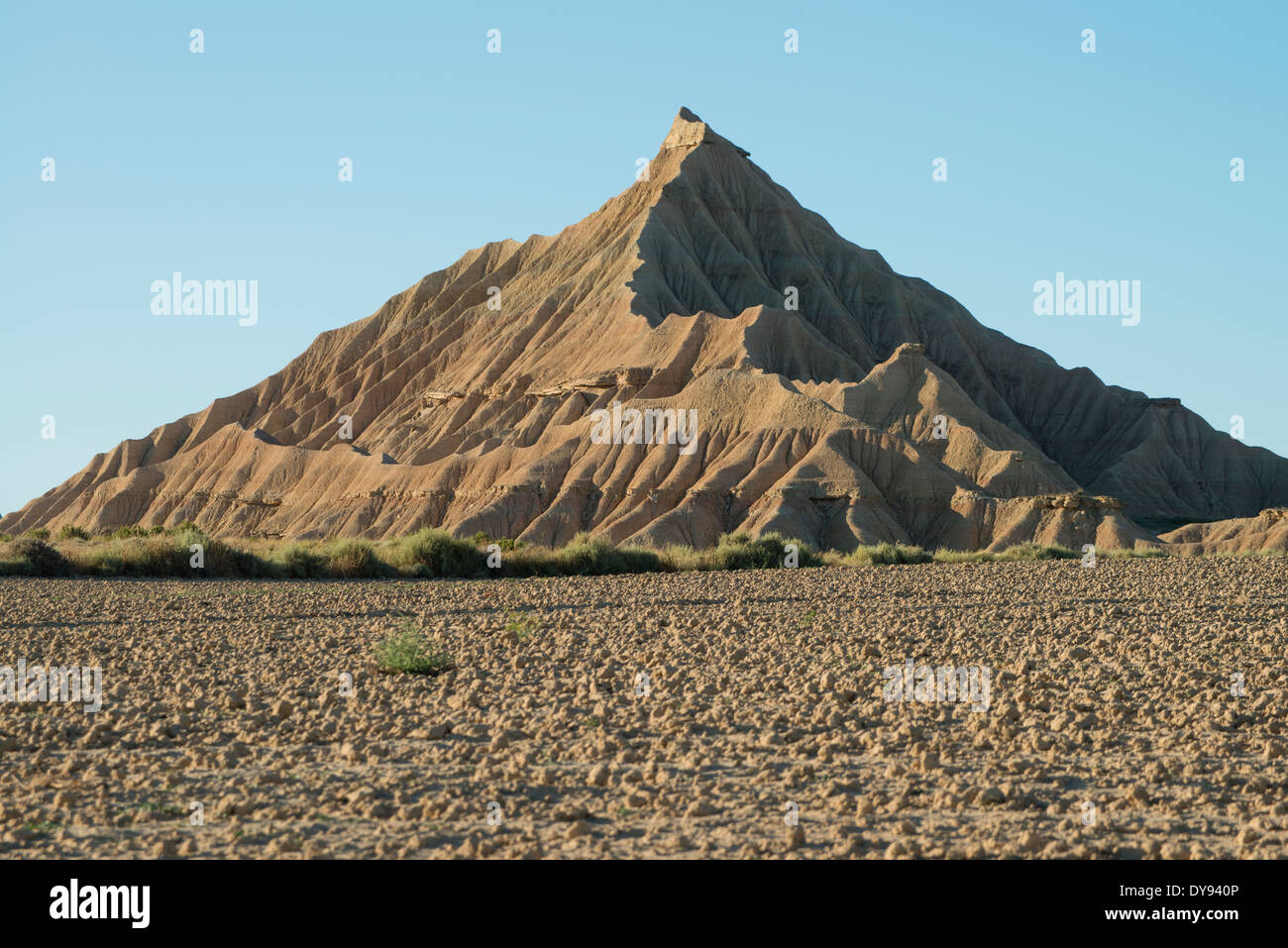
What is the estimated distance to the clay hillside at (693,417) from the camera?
72562 mm

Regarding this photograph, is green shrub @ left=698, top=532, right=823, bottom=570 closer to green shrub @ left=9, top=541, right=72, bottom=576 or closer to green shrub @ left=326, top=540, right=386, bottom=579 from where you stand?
green shrub @ left=326, top=540, right=386, bottom=579

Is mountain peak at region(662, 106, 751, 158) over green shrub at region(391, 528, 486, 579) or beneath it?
over

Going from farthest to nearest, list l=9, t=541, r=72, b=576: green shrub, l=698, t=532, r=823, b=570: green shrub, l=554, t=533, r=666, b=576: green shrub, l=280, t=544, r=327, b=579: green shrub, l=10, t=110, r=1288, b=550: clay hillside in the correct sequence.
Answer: l=10, t=110, r=1288, b=550: clay hillside
l=554, t=533, r=666, b=576: green shrub
l=698, t=532, r=823, b=570: green shrub
l=280, t=544, r=327, b=579: green shrub
l=9, t=541, r=72, b=576: green shrub

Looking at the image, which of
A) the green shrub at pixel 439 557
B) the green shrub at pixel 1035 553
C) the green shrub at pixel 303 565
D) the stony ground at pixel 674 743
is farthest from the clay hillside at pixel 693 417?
the stony ground at pixel 674 743

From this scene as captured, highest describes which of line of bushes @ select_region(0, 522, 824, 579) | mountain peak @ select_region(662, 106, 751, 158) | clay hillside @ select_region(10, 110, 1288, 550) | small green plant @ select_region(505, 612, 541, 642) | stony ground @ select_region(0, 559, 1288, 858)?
mountain peak @ select_region(662, 106, 751, 158)

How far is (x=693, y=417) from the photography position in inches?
3137

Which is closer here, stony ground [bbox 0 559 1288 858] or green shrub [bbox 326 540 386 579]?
stony ground [bbox 0 559 1288 858]

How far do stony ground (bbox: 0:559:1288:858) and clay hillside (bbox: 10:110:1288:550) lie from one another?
158 ft

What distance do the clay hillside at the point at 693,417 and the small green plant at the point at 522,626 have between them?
44.1 m

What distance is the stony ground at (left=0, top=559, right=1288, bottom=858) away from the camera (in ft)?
26.0

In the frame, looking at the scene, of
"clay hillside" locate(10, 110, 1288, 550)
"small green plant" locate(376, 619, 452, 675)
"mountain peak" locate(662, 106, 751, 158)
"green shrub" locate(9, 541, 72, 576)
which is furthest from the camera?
"mountain peak" locate(662, 106, 751, 158)

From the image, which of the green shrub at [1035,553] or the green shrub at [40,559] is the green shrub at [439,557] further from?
the green shrub at [1035,553]

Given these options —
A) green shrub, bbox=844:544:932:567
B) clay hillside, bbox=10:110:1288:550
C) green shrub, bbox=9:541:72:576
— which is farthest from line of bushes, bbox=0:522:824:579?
clay hillside, bbox=10:110:1288:550
